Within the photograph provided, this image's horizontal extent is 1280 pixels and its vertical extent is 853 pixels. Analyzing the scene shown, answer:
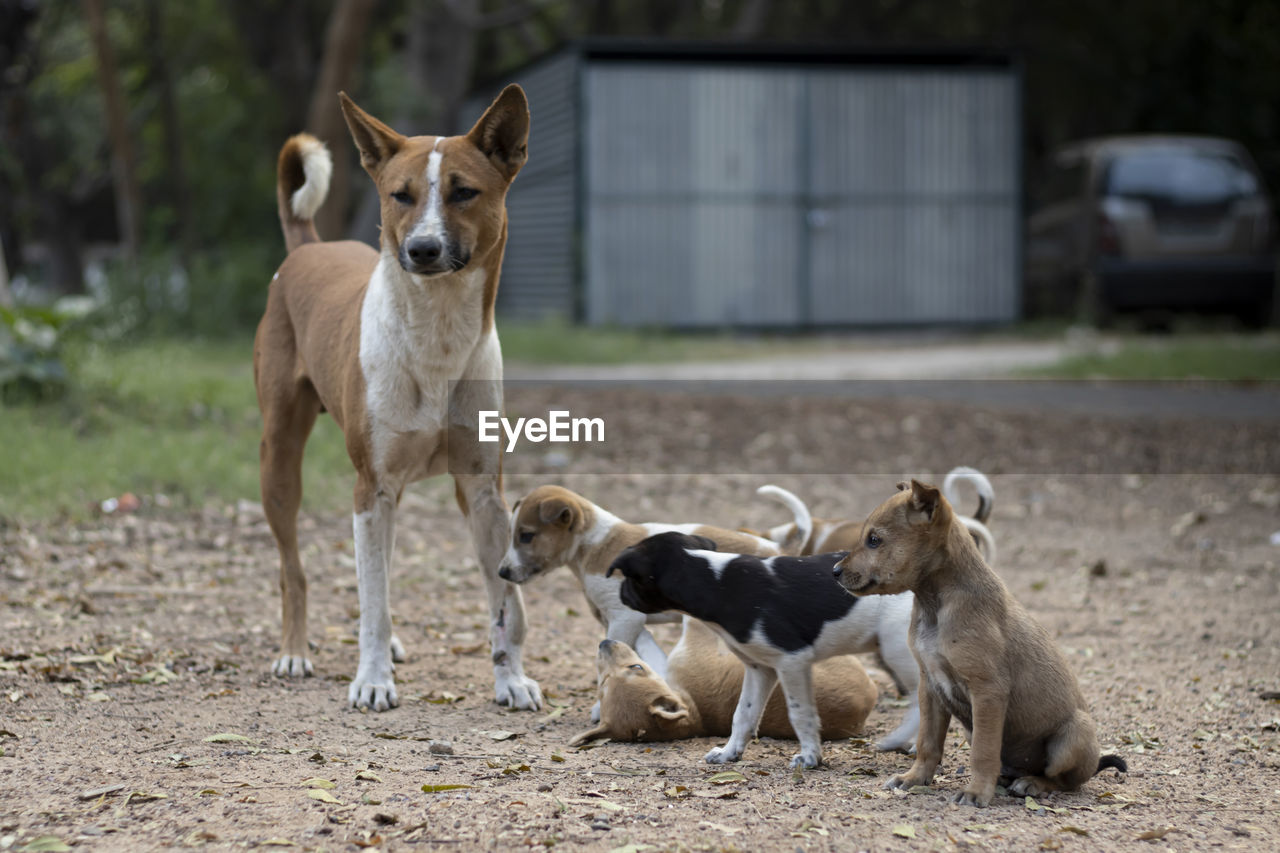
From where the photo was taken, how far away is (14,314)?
33.3ft

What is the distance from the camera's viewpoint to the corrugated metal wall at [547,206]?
18391 millimetres

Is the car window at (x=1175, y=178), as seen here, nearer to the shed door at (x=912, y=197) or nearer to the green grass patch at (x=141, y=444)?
the shed door at (x=912, y=197)

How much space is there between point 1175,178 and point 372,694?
15.3 m

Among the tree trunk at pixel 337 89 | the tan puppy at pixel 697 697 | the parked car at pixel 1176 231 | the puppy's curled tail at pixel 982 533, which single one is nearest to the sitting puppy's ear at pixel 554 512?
the tan puppy at pixel 697 697

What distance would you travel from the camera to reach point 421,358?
16.1 ft

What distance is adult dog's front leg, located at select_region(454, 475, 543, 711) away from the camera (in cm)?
513

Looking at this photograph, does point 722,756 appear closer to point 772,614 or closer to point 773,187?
point 772,614

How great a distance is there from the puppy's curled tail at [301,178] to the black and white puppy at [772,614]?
277cm

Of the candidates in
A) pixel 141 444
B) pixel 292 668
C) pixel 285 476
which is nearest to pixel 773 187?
pixel 141 444

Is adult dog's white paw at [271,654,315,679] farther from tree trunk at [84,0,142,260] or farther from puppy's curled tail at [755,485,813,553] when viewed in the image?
tree trunk at [84,0,142,260]

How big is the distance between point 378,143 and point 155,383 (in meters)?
7.36

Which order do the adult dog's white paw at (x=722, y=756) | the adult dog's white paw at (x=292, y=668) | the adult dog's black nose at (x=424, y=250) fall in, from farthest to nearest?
the adult dog's white paw at (x=292, y=668) < the adult dog's black nose at (x=424, y=250) < the adult dog's white paw at (x=722, y=756)

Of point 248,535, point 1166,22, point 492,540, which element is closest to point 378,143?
point 492,540

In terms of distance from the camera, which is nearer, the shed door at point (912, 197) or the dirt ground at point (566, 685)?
the dirt ground at point (566, 685)
